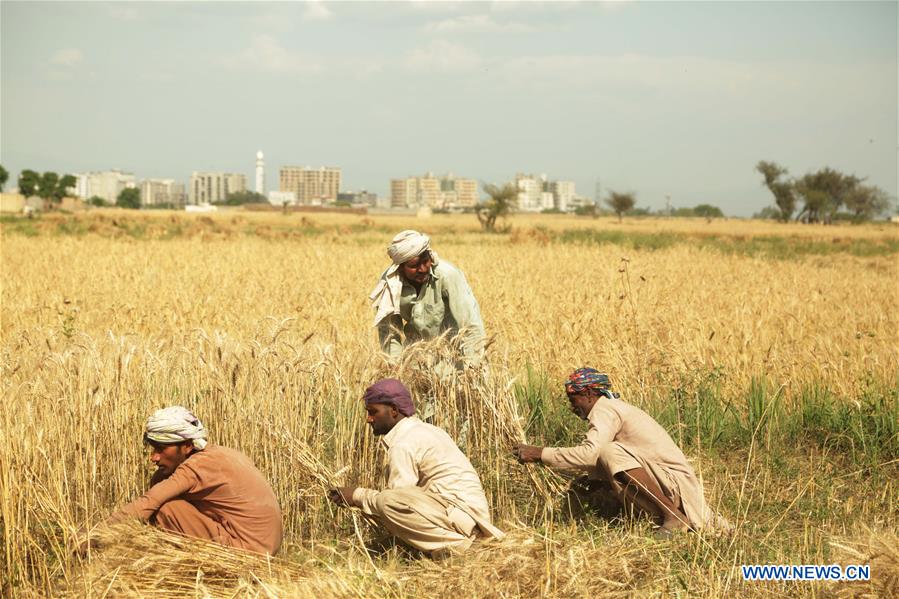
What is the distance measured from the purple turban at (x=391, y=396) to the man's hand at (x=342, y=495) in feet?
1.42

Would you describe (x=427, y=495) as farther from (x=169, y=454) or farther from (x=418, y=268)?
(x=418, y=268)

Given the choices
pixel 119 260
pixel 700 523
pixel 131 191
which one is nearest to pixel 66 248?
pixel 119 260

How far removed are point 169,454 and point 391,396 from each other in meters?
1.05

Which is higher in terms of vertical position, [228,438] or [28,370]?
[28,370]

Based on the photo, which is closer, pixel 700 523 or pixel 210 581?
pixel 210 581

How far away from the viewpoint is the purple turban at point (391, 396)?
429cm

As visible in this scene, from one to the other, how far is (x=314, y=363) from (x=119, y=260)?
40.6ft

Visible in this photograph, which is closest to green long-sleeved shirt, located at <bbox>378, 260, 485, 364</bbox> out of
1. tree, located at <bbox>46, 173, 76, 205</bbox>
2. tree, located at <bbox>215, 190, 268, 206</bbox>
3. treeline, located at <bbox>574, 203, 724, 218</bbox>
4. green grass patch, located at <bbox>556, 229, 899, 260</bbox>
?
green grass patch, located at <bbox>556, 229, 899, 260</bbox>

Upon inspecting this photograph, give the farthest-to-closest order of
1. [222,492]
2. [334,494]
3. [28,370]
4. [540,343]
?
[540,343] → [28,370] → [334,494] → [222,492]

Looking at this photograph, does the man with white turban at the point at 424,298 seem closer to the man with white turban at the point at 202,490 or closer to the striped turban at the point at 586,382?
the striped turban at the point at 586,382

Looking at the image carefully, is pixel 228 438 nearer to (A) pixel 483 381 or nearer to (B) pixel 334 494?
(B) pixel 334 494

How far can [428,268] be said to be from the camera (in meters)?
5.24

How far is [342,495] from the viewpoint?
14.1 feet

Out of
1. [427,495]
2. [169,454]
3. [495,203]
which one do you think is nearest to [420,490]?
[427,495]
